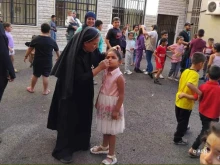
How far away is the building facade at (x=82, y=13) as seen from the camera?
1152 centimetres

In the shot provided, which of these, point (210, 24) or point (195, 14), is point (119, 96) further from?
point (195, 14)

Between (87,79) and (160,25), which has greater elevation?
(160,25)

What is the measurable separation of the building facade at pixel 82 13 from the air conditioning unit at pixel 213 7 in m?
2.64

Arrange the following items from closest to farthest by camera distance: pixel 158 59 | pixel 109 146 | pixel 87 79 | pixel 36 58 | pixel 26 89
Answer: pixel 87 79 < pixel 109 146 < pixel 36 58 < pixel 26 89 < pixel 158 59

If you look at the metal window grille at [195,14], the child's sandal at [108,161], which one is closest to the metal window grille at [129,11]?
the metal window grille at [195,14]

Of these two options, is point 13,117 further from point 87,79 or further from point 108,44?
point 108,44

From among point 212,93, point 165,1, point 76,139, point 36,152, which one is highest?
point 165,1

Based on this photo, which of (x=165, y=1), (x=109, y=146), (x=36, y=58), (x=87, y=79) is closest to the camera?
(x=87, y=79)

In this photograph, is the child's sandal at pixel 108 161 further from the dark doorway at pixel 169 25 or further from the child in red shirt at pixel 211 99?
the dark doorway at pixel 169 25

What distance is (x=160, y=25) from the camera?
48.2 ft

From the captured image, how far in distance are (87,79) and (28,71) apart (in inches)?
205

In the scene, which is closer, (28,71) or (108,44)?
(108,44)

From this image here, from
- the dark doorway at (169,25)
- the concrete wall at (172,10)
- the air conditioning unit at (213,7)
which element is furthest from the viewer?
the dark doorway at (169,25)

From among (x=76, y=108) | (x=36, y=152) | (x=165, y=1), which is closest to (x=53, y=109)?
(x=76, y=108)
